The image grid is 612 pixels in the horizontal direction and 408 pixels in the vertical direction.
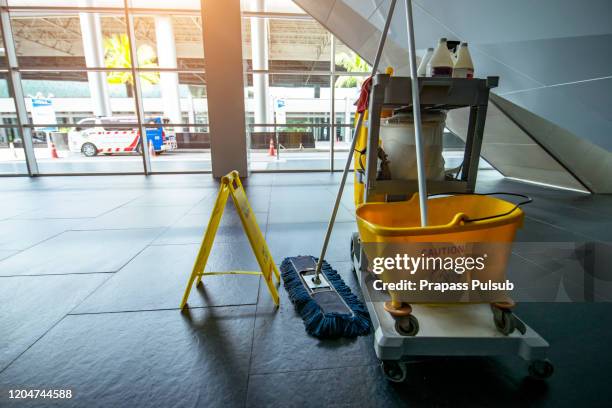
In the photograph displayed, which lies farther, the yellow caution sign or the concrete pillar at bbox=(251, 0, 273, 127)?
the concrete pillar at bbox=(251, 0, 273, 127)

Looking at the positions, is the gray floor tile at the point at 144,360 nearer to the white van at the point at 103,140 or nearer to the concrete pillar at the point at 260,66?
the concrete pillar at the point at 260,66

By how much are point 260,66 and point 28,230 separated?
19.9 ft

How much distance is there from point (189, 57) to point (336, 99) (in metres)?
10.5

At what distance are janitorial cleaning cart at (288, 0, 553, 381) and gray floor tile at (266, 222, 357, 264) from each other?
0.97 feet

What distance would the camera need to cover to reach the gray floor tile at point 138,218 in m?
2.85

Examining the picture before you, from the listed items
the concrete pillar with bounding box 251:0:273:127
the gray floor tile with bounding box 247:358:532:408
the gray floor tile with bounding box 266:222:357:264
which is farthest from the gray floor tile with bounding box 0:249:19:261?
the concrete pillar with bounding box 251:0:273:127

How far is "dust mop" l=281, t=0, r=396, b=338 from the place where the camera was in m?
1.27

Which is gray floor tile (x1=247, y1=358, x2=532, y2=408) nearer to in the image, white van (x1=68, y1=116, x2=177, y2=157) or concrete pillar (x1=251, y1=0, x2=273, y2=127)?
concrete pillar (x1=251, y1=0, x2=273, y2=127)

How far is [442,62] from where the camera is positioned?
158 centimetres

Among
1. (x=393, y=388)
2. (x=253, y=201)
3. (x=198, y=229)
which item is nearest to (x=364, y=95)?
(x=393, y=388)

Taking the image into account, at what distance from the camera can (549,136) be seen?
12.2 ft

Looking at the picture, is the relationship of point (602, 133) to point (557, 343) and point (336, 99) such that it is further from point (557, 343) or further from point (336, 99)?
point (336, 99)

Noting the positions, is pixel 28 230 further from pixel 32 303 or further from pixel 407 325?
pixel 407 325

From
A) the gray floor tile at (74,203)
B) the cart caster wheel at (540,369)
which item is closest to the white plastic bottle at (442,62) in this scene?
the cart caster wheel at (540,369)
